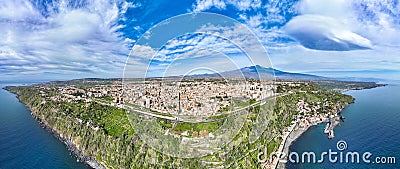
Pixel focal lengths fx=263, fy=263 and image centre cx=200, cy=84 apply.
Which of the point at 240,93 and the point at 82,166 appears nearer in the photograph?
the point at 240,93

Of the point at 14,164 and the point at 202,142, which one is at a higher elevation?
the point at 202,142

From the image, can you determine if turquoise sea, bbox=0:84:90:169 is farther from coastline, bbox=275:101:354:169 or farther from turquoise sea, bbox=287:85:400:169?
turquoise sea, bbox=287:85:400:169

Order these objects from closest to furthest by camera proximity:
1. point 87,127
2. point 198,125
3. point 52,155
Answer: point 198,125 → point 52,155 → point 87,127

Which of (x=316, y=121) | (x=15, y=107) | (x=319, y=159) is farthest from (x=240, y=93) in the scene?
(x=15, y=107)

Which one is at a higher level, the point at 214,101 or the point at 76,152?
the point at 214,101

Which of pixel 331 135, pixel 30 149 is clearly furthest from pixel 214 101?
pixel 30 149

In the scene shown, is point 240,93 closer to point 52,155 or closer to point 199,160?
point 199,160

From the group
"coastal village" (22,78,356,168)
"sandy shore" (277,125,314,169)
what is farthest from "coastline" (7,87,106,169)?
"sandy shore" (277,125,314,169)

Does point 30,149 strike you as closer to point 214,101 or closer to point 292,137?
point 214,101
